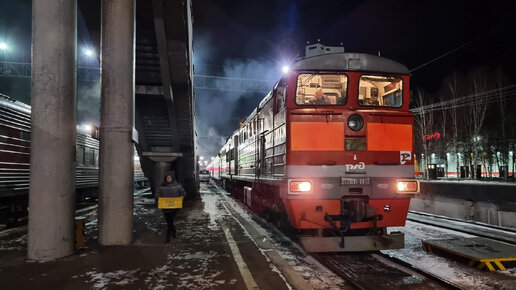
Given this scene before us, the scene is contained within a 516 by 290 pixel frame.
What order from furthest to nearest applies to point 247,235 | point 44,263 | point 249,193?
point 249,193
point 247,235
point 44,263

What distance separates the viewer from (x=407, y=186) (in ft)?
22.8

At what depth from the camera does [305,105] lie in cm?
691

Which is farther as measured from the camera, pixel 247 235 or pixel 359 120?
pixel 247 235

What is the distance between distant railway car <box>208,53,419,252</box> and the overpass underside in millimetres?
4487

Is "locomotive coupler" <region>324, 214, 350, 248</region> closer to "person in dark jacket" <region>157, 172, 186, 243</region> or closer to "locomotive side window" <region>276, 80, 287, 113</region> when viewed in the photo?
"locomotive side window" <region>276, 80, 287, 113</region>

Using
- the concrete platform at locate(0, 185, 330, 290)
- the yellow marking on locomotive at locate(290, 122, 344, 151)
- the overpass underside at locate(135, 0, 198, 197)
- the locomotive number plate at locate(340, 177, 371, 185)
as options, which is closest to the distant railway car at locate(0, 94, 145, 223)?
the concrete platform at locate(0, 185, 330, 290)

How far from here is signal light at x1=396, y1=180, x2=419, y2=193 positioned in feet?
22.7

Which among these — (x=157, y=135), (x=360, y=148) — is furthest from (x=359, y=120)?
(x=157, y=135)

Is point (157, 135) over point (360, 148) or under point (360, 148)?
over

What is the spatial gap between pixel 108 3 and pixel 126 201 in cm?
386

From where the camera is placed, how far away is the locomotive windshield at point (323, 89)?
699cm

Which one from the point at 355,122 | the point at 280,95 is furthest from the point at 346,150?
the point at 280,95

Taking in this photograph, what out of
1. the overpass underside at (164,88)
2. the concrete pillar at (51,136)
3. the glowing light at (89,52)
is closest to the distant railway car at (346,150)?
the concrete pillar at (51,136)

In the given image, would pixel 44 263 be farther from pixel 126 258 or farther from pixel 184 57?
pixel 184 57
